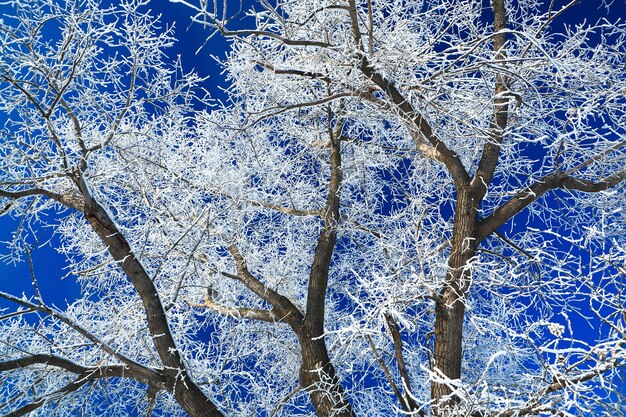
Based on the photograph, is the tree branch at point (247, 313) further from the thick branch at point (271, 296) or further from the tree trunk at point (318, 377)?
the tree trunk at point (318, 377)

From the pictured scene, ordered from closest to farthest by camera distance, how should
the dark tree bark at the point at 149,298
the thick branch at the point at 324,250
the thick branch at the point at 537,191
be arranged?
the dark tree bark at the point at 149,298, the thick branch at the point at 537,191, the thick branch at the point at 324,250

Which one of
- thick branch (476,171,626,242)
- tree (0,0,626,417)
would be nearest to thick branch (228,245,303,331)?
tree (0,0,626,417)

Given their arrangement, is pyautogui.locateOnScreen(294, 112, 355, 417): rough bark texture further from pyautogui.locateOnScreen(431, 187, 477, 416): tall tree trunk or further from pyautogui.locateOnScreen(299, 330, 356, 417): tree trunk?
pyautogui.locateOnScreen(431, 187, 477, 416): tall tree trunk

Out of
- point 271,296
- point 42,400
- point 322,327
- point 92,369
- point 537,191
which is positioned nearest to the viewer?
point 42,400

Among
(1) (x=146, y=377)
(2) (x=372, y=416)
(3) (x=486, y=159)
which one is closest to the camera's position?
(1) (x=146, y=377)

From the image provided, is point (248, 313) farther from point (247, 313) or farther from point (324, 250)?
point (324, 250)

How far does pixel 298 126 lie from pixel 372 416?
135 inches

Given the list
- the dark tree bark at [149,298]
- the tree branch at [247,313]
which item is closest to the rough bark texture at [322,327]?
the tree branch at [247,313]

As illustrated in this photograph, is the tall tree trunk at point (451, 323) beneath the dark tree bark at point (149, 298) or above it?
beneath

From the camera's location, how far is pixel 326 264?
6355mm

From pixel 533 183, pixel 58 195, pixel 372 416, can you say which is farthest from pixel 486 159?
pixel 58 195

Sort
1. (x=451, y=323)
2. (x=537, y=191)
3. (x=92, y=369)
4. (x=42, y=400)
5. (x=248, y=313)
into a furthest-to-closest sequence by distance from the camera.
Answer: (x=248, y=313) → (x=537, y=191) → (x=451, y=323) → (x=92, y=369) → (x=42, y=400)

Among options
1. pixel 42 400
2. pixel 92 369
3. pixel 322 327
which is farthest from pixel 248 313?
pixel 42 400

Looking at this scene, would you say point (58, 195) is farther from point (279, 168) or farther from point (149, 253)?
point (279, 168)
